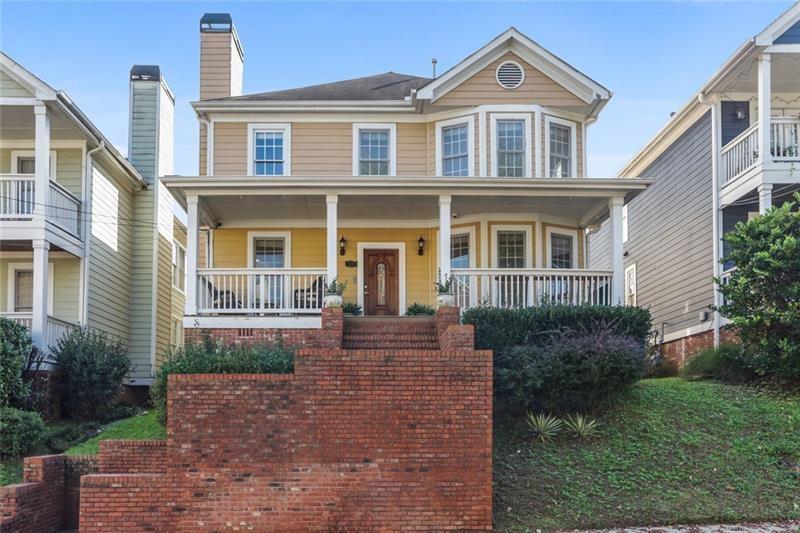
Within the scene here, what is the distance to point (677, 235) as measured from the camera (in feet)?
68.3

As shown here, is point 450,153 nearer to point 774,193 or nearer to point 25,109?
point 774,193

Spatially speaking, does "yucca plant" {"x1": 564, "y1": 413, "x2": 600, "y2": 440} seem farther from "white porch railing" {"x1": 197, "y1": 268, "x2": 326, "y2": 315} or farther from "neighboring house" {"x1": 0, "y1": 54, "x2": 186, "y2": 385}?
"neighboring house" {"x1": 0, "y1": 54, "x2": 186, "y2": 385}

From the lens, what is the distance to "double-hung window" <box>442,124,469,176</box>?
1883cm

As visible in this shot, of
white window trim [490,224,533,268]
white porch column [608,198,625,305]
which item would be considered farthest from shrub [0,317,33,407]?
white porch column [608,198,625,305]

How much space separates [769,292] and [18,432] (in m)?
12.2

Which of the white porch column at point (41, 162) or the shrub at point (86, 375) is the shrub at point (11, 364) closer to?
the shrub at point (86, 375)

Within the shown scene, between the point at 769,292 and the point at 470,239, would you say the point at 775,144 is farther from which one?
the point at 470,239

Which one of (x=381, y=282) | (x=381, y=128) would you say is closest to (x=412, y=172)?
(x=381, y=128)

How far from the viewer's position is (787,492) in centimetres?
1133

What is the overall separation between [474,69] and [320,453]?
10.4 meters

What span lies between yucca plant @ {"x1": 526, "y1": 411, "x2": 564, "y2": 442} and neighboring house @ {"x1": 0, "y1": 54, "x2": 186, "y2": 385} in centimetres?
920

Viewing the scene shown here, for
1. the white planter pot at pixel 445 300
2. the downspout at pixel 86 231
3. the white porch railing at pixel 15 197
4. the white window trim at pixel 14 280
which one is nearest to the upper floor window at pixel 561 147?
the white planter pot at pixel 445 300

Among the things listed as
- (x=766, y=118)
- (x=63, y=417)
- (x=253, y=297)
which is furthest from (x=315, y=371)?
(x=766, y=118)

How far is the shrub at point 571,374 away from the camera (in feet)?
43.1
